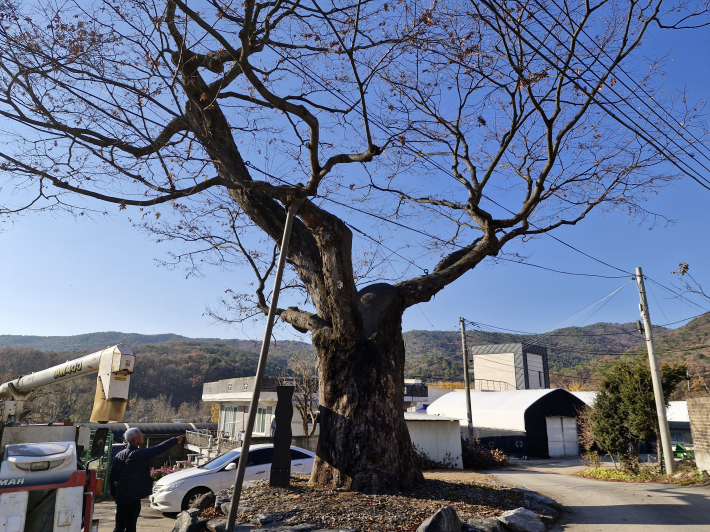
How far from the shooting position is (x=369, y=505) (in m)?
6.96

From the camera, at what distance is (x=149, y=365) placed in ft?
220

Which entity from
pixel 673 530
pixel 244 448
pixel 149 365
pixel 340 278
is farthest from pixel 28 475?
pixel 149 365

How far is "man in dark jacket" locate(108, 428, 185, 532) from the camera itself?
6582 mm

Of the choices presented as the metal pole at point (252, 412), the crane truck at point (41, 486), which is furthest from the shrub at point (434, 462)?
the metal pole at point (252, 412)

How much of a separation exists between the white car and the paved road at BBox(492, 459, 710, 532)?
6.74 m

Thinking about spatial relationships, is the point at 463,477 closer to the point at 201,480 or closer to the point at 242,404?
the point at 201,480

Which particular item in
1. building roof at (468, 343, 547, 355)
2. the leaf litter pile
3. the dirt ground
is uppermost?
building roof at (468, 343, 547, 355)

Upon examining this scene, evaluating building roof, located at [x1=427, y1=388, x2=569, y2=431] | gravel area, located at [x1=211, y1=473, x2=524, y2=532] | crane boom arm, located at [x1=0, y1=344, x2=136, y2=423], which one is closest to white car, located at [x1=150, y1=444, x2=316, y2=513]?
gravel area, located at [x1=211, y1=473, x2=524, y2=532]

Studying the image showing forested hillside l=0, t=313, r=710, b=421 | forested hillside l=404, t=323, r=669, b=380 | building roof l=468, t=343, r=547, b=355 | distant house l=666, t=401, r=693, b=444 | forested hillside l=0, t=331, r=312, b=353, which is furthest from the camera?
forested hillside l=0, t=331, r=312, b=353

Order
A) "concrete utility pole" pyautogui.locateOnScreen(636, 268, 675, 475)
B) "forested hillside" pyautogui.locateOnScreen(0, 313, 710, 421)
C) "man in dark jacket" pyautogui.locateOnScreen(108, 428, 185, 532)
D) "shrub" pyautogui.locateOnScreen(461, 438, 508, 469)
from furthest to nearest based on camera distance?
"forested hillside" pyautogui.locateOnScreen(0, 313, 710, 421) → "shrub" pyautogui.locateOnScreen(461, 438, 508, 469) → "concrete utility pole" pyautogui.locateOnScreen(636, 268, 675, 475) → "man in dark jacket" pyautogui.locateOnScreen(108, 428, 185, 532)

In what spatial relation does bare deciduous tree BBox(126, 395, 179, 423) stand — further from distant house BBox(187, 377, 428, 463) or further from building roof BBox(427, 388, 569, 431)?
building roof BBox(427, 388, 569, 431)

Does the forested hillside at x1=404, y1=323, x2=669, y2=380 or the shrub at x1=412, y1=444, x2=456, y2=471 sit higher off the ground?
the forested hillside at x1=404, y1=323, x2=669, y2=380

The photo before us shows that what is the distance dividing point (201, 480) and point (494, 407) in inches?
917

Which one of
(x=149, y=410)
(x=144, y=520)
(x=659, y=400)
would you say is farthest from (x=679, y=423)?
(x=149, y=410)
